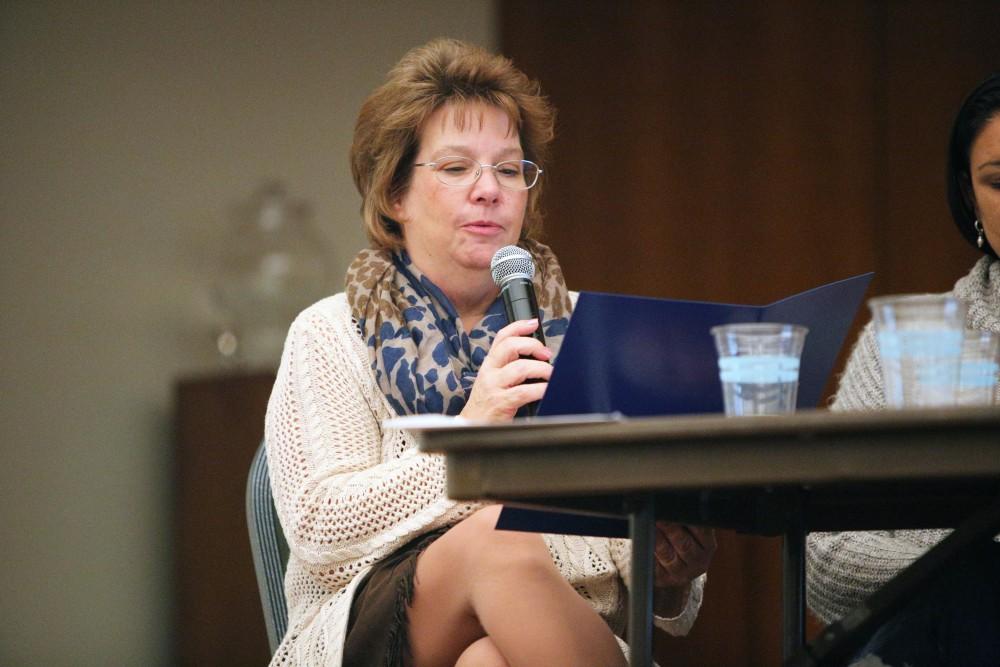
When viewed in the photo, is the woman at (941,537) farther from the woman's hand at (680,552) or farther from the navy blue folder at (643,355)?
the navy blue folder at (643,355)

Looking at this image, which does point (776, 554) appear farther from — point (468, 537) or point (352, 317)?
point (468, 537)

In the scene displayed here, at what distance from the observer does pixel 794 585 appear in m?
1.32

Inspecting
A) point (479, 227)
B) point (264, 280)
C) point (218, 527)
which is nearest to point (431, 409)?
point (479, 227)

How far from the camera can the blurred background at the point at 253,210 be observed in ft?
10.5

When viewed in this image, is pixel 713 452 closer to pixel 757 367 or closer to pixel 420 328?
pixel 757 367

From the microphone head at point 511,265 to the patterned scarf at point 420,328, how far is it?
27 cm

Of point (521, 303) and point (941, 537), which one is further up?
point (521, 303)

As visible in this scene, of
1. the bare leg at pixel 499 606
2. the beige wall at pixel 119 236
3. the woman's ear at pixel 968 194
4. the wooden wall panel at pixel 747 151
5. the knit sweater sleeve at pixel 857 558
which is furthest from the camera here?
the wooden wall panel at pixel 747 151

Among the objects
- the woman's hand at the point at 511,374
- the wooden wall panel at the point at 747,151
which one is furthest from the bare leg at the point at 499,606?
the wooden wall panel at the point at 747,151

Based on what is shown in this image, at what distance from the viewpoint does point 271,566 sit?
1.78m

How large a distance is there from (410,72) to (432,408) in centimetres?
55

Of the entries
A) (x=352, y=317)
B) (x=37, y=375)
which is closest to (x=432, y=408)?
(x=352, y=317)

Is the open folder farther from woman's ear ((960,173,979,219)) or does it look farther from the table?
woman's ear ((960,173,979,219))

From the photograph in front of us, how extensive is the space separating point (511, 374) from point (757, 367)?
1.34ft
